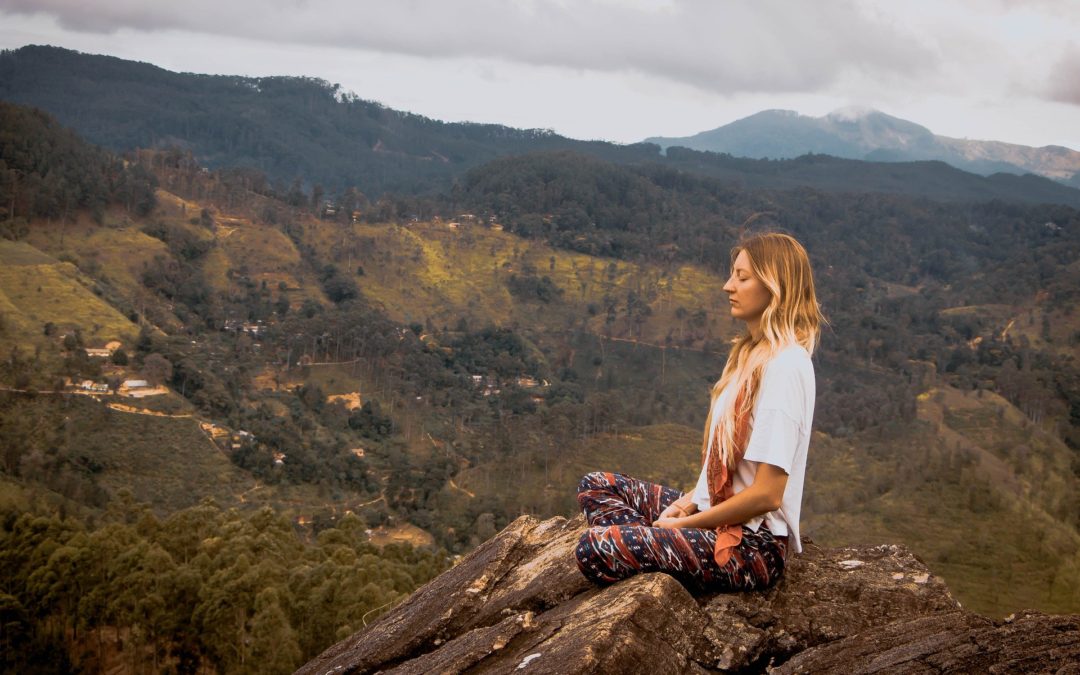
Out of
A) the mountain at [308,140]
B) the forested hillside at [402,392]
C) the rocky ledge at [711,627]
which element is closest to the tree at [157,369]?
the forested hillside at [402,392]

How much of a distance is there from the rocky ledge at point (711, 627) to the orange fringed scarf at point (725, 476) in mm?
281

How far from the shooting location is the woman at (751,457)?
3.87m

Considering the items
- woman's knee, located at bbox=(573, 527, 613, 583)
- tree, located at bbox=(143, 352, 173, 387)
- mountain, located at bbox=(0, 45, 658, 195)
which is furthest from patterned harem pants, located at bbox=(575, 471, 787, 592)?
mountain, located at bbox=(0, 45, 658, 195)

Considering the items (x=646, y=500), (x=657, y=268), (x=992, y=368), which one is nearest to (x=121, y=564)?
(x=646, y=500)

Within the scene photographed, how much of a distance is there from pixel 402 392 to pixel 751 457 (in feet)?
156

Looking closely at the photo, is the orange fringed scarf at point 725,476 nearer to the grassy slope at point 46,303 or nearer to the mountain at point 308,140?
the grassy slope at point 46,303

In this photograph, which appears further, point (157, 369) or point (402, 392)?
point (402, 392)

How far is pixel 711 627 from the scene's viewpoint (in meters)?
4.12

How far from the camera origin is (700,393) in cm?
5847

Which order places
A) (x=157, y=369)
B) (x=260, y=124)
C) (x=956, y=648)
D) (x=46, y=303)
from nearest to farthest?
(x=956, y=648) → (x=157, y=369) → (x=46, y=303) → (x=260, y=124)

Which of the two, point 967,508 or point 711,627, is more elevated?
point 711,627

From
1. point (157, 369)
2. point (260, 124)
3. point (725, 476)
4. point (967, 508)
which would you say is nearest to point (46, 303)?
point (157, 369)

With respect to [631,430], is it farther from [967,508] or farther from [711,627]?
[711,627]

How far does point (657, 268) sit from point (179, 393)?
164 ft
